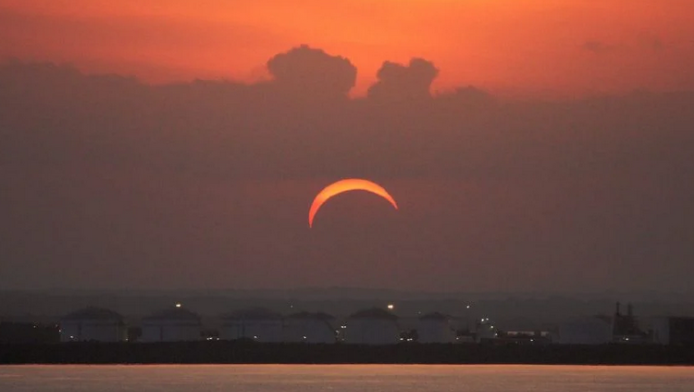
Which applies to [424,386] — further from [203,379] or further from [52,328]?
[52,328]

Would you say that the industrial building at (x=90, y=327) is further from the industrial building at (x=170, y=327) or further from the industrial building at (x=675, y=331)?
the industrial building at (x=675, y=331)

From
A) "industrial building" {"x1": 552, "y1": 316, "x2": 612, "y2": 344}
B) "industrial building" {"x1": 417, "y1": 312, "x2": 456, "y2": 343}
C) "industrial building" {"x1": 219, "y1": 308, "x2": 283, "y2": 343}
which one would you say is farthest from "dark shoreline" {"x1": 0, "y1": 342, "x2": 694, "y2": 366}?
"industrial building" {"x1": 417, "y1": 312, "x2": 456, "y2": 343}

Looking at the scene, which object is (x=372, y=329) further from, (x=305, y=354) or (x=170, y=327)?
(x=170, y=327)

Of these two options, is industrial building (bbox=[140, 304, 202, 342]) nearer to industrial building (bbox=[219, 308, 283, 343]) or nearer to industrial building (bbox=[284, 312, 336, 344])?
industrial building (bbox=[219, 308, 283, 343])

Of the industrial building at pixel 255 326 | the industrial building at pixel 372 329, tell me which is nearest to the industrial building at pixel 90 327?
the industrial building at pixel 255 326

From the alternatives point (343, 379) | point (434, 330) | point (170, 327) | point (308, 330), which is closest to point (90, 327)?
point (170, 327)
